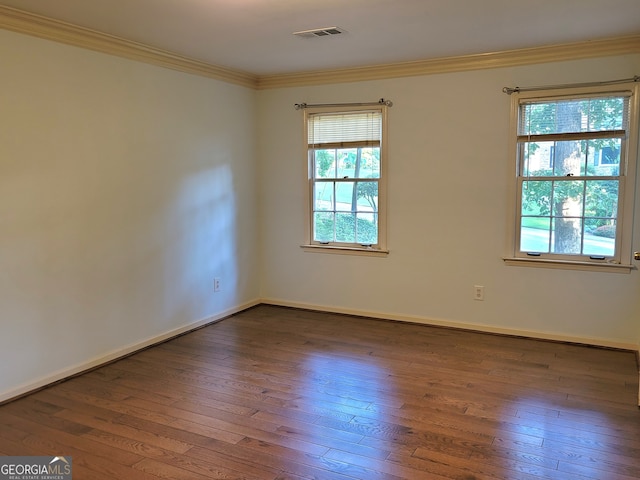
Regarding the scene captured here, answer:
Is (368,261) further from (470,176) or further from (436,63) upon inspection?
(436,63)

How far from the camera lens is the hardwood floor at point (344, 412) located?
2492 mm

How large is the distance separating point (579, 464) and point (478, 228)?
2356 mm

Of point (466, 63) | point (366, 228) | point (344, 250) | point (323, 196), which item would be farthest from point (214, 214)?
point (466, 63)

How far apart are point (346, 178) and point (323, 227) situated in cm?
56

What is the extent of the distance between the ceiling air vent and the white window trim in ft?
4.11

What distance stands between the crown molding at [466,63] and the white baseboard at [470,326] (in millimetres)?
2218

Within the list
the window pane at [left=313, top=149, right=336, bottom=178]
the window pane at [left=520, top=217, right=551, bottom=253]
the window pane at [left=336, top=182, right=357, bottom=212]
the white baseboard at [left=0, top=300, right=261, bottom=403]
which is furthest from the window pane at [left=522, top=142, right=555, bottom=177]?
the white baseboard at [left=0, top=300, right=261, bottom=403]

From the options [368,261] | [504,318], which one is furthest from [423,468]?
[368,261]

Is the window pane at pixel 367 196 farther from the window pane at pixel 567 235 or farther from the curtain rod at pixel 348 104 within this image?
the window pane at pixel 567 235

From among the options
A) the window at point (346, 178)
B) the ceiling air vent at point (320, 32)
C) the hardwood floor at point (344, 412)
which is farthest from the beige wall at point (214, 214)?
the ceiling air vent at point (320, 32)

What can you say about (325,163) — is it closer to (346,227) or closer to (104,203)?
(346,227)

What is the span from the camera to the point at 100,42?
3658 millimetres

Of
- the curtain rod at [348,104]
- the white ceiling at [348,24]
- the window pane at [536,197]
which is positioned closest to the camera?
the white ceiling at [348,24]

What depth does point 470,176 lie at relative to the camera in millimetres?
4496
